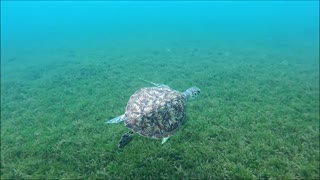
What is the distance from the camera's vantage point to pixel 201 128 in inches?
475

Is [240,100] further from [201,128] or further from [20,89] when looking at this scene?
[20,89]

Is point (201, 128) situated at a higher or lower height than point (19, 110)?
higher

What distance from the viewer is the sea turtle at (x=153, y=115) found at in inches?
319

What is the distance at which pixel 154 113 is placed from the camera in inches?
319

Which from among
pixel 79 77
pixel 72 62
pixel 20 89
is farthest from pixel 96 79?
pixel 72 62

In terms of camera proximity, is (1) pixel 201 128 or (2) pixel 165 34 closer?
(1) pixel 201 128

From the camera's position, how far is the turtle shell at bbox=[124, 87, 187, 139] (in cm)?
810

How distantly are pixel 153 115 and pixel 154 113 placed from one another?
2.4 inches

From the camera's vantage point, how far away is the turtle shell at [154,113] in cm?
810

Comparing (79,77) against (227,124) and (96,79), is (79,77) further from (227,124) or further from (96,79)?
(227,124)

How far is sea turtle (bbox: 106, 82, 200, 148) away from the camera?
8.09 metres

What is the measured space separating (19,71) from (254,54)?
23.8 metres

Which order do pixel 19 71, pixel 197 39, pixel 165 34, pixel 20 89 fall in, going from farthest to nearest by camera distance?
pixel 165 34 < pixel 197 39 < pixel 19 71 < pixel 20 89

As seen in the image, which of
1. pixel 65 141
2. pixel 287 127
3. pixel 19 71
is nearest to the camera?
pixel 65 141
